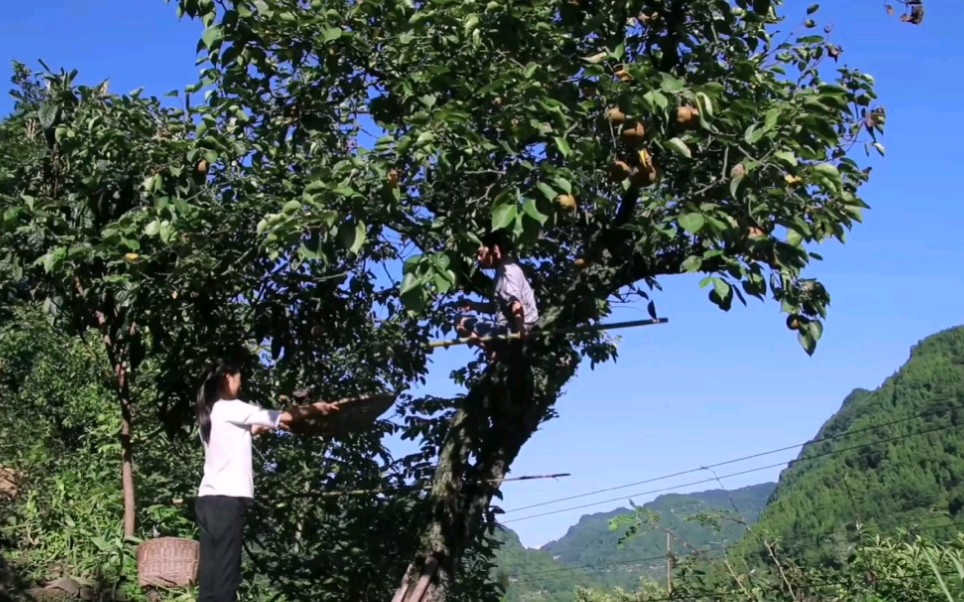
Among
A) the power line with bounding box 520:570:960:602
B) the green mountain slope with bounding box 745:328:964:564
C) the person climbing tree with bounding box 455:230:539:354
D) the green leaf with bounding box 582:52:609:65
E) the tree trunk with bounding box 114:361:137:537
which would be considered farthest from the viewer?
the green mountain slope with bounding box 745:328:964:564

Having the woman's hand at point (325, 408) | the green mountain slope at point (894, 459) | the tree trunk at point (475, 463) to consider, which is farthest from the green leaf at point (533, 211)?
the green mountain slope at point (894, 459)

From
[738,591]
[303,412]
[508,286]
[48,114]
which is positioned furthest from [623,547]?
[48,114]

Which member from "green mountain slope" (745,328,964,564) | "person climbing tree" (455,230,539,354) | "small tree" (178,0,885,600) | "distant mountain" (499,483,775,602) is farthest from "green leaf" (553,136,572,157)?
"green mountain slope" (745,328,964,564)

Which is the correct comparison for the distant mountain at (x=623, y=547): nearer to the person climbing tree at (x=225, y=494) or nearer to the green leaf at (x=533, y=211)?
the person climbing tree at (x=225, y=494)

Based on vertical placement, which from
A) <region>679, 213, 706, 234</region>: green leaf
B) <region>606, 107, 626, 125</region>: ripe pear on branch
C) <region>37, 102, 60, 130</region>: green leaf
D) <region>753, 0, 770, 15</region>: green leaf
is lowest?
<region>679, 213, 706, 234</region>: green leaf

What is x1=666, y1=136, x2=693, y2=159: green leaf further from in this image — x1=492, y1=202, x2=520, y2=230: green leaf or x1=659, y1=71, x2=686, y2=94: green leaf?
x1=492, y1=202, x2=520, y2=230: green leaf

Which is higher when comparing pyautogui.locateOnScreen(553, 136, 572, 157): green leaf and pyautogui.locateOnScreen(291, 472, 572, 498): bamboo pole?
pyautogui.locateOnScreen(553, 136, 572, 157): green leaf
